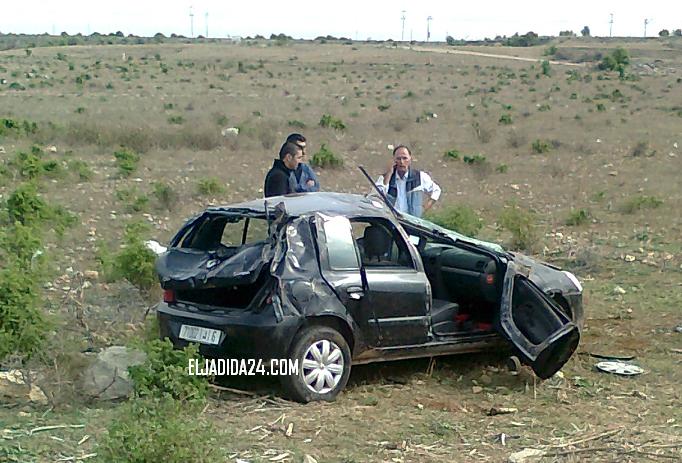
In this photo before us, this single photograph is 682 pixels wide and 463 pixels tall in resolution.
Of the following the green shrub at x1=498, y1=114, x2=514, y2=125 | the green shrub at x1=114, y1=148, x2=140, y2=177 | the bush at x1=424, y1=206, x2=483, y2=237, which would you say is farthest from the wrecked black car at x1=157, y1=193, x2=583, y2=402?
the green shrub at x1=498, y1=114, x2=514, y2=125

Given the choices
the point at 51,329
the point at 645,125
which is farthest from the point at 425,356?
the point at 645,125

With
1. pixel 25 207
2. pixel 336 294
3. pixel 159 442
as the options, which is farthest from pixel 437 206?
pixel 159 442

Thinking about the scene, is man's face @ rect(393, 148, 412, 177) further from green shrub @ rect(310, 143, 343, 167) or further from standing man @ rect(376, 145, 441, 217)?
green shrub @ rect(310, 143, 343, 167)

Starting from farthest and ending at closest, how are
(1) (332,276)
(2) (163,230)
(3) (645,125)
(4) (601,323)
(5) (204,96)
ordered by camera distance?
(5) (204,96), (3) (645,125), (2) (163,230), (4) (601,323), (1) (332,276)

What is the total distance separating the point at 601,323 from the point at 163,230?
6901 mm

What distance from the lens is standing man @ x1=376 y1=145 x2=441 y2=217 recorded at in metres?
9.71

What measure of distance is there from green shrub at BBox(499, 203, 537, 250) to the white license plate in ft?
24.3

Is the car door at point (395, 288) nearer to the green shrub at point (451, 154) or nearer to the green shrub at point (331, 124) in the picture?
the green shrub at point (451, 154)

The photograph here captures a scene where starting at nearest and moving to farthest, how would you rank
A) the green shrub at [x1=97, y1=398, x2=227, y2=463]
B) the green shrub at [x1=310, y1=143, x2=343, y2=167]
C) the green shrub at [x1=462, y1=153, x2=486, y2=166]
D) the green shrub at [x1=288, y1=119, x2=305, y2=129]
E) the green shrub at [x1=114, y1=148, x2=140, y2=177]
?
the green shrub at [x1=97, y1=398, x2=227, y2=463]
the green shrub at [x1=114, y1=148, x2=140, y2=177]
the green shrub at [x1=310, y1=143, x2=343, y2=167]
the green shrub at [x1=462, y1=153, x2=486, y2=166]
the green shrub at [x1=288, y1=119, x2=305, y2=129]

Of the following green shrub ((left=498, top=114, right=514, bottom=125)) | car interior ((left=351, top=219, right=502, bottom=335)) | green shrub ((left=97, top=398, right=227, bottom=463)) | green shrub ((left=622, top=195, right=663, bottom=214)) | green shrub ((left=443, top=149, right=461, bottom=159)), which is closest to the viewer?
green shrub ((left=97, top=398, right=227, bottom=463))

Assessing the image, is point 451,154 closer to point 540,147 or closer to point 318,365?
point 540,147

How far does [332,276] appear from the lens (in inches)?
268

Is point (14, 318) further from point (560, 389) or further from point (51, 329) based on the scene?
point (560, 389)

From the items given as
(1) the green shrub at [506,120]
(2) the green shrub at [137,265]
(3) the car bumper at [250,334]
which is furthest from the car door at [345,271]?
(1) the green shrub at [506,120]
